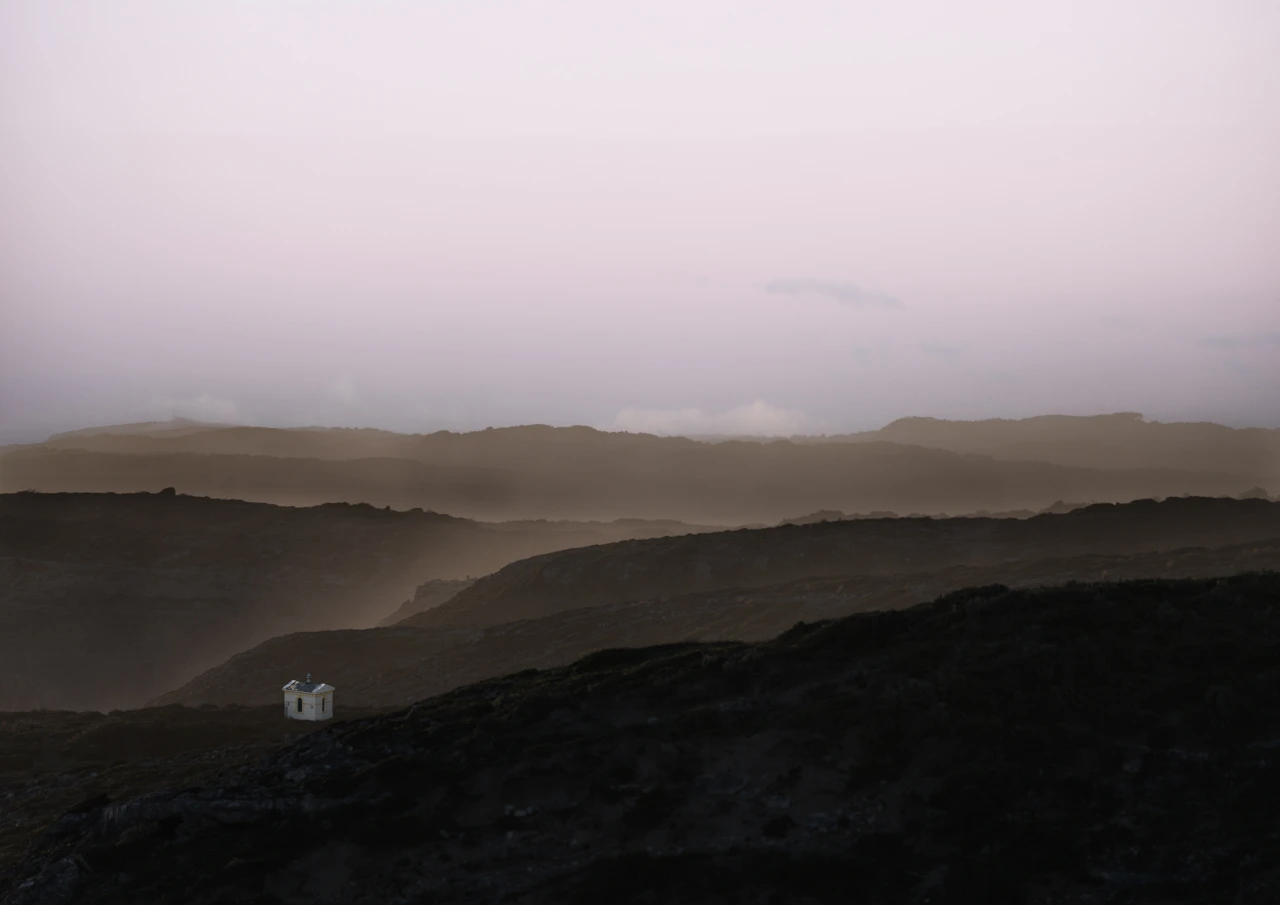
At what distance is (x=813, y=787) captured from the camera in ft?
72.2

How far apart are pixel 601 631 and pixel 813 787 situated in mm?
46642

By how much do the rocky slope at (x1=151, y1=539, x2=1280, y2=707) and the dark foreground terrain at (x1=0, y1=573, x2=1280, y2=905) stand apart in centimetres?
3046

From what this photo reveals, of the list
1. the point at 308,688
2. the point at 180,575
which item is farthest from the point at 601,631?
the point at 180,575

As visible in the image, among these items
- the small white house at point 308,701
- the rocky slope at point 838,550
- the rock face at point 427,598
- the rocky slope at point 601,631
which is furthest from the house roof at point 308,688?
the rock face at point 427,598

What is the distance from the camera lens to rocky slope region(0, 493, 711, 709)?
10456 cm

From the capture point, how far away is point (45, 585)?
117m

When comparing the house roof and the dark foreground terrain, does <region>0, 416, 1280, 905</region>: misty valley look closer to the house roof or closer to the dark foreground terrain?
the dark foreground terrain

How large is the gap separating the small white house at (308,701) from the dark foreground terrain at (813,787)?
19.7 m

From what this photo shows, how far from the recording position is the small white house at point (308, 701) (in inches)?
1859

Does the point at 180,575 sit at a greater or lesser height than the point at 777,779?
lesser

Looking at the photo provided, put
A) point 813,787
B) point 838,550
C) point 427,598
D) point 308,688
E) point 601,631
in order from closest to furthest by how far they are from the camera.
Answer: point 813,787 < point 308,688 < point 601,631 < point 838,550 < point 427,598

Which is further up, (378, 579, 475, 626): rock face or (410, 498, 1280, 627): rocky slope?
(410, 498, 1280, 627): rocky slope

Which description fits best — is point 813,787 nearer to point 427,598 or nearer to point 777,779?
point 777,779

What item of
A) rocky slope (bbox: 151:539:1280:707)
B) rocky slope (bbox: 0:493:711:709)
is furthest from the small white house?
rocky slope (bbox: 0:493:711:709)
